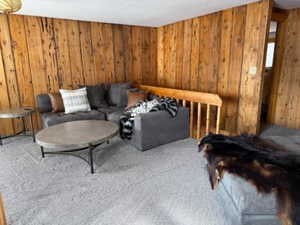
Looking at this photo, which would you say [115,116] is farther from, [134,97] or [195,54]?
[195,54]

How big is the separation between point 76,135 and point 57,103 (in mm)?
1442

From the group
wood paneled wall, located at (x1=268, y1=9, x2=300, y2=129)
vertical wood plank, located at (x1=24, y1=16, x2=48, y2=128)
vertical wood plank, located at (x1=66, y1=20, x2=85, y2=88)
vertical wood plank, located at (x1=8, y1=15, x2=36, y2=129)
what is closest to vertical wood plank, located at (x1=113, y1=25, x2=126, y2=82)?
vertical wood plank, located at (x1=66, y1=20, x2=85, y2=88)

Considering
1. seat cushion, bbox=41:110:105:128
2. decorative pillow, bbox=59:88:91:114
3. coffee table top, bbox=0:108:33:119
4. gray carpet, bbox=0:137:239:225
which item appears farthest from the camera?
decorative pillow, bbox=59:88:91:114

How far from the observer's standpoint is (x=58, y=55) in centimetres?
401

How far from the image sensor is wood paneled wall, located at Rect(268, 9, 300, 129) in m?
3.79

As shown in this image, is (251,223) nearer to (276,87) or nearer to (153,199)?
(153,199)

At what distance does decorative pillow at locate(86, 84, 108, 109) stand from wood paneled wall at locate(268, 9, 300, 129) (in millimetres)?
3637

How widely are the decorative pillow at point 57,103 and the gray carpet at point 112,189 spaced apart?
874mm

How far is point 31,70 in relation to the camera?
3805 millimetres

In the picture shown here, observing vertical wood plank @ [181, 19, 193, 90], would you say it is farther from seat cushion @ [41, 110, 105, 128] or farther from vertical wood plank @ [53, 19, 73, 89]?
vertical wood plank @ [53, 19, 73, 89]

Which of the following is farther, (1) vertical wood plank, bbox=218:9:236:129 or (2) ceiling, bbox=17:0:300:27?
(1) vertical wood plank, bbox=218:9:236:129

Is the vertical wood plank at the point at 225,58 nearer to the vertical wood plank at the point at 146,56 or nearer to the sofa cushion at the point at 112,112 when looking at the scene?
the sofa cushion at the point at 112,112

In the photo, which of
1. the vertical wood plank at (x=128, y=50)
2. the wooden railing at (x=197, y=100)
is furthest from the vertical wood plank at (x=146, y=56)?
the wooden railing at (x=197, y=100)

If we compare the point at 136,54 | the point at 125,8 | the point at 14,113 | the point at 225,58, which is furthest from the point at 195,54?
the point at 14,113
